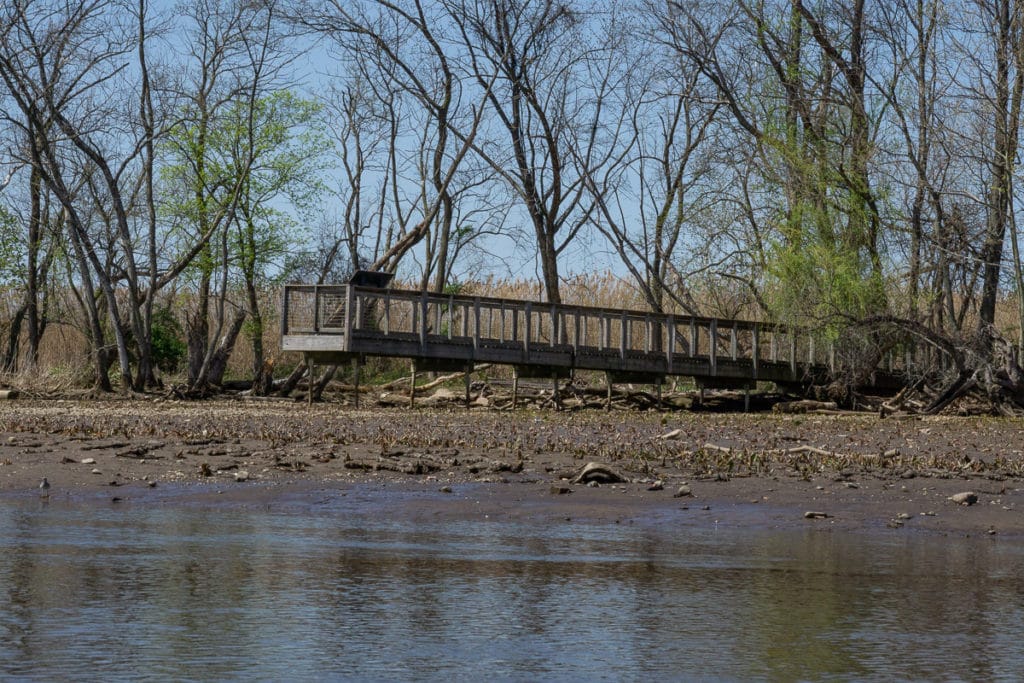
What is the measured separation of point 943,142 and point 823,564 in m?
20.0

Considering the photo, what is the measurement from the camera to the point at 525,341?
28.7 metres

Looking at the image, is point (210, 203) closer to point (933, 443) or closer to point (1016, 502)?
point (933, 443)

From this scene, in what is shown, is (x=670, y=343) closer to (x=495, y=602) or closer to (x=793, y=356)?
(x=793, y=356)

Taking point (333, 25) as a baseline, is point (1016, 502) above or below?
below

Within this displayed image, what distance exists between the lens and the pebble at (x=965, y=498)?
445 inches

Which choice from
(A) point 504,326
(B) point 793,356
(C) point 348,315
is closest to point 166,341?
(A) point 504,326

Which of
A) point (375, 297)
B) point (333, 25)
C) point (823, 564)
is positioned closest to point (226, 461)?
point (823, 564)

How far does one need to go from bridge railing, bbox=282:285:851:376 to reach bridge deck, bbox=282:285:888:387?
0.02 m

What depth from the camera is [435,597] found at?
6.78m

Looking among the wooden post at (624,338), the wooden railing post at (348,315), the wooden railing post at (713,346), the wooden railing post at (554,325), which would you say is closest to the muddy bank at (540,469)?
the wooden railing post at (348,315)

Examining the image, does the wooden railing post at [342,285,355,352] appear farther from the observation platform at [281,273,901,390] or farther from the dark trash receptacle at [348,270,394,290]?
the dark trash receptacle at [348,270,394,290]

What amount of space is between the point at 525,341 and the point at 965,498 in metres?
17.7

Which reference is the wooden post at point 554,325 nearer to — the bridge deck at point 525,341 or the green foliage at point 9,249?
the bridge deck at point 525,341

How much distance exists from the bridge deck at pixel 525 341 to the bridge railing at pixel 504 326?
0.9 inches
